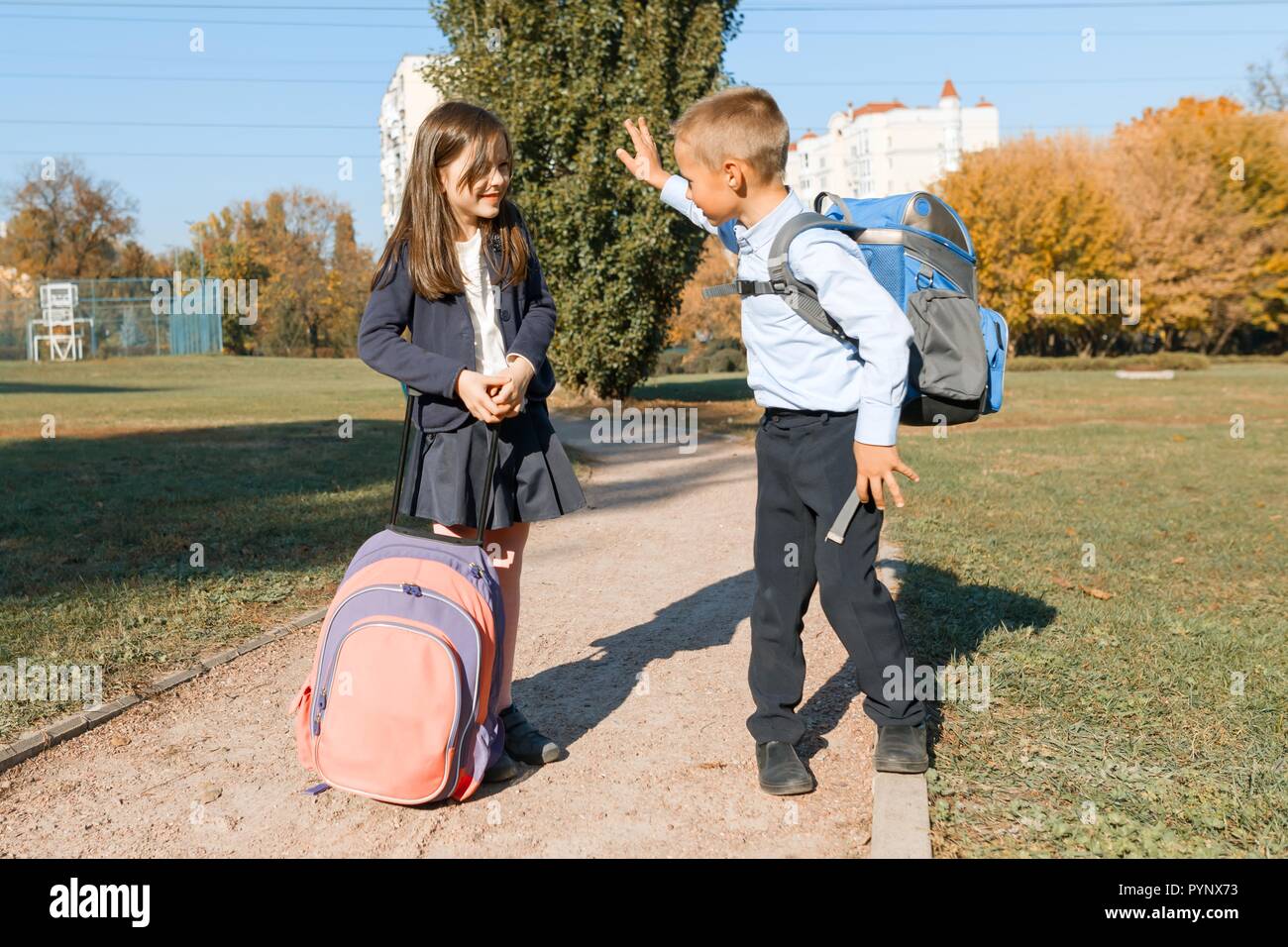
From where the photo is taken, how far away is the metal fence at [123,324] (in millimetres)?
42938

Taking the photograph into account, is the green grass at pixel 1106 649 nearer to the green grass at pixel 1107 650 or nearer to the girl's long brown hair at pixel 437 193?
the green grass at pixel 1107 650

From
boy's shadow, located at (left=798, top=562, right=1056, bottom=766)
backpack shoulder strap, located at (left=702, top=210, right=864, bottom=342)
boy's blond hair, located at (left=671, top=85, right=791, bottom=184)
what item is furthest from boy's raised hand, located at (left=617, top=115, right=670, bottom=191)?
boy's shadow, located at (left=798, top=562, right=1056, bottom=766)

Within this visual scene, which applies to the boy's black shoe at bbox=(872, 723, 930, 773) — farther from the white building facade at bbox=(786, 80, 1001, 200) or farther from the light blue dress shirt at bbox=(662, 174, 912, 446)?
the white building facade at bbox=(786, 80, 1001, 200)

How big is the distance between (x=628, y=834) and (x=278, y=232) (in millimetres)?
67592

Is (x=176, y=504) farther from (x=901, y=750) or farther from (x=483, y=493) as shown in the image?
(x=901, y=750)

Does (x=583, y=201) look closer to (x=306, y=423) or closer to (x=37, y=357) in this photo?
(x=306, y=423)

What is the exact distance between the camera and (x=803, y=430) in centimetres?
330

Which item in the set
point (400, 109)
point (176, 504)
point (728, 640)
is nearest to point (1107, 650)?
point (728, 640)

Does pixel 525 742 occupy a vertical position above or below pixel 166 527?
below

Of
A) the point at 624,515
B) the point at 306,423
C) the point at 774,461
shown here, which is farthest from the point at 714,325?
the point at 774,461

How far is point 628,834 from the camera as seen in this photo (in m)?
3.04

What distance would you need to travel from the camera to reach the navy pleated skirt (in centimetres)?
340

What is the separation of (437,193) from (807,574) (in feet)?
5.32

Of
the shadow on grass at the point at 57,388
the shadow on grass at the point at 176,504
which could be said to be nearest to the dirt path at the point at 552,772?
the shadow on grass at the point at 176,504
